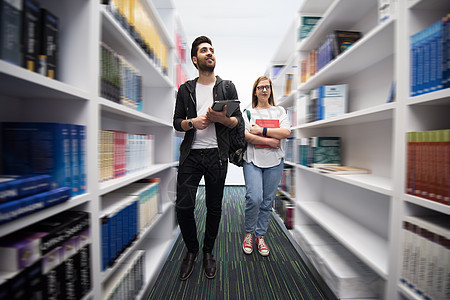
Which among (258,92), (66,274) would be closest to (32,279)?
(66,274)

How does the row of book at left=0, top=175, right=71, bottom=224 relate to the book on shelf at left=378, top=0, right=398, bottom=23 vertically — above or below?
below

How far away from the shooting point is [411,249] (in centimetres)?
79

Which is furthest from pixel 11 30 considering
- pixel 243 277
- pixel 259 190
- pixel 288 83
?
pixel 288 83

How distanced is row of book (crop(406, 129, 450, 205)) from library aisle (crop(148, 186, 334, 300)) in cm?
86

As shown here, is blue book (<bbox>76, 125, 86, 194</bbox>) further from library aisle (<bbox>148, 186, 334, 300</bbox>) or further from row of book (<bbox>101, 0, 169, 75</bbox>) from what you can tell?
library aisle (<bbox>148, 186, 334, 300</bbox>)

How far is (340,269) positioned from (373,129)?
0.95 meters

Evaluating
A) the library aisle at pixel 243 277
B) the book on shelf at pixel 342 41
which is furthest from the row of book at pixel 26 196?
the book on shelf at pixel 342 41

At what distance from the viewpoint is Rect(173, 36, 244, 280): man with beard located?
4.44 feet

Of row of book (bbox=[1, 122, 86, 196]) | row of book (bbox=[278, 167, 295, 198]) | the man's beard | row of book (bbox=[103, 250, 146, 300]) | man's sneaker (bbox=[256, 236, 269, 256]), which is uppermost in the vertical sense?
the man's beard

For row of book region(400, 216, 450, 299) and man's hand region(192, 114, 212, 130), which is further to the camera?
man's hand region(192, 114, 212, 130)

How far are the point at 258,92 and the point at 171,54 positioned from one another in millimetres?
885

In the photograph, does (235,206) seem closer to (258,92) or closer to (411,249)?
(258,92)

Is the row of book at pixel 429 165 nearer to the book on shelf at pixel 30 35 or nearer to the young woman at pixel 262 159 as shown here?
the young woman at pixel 262 159

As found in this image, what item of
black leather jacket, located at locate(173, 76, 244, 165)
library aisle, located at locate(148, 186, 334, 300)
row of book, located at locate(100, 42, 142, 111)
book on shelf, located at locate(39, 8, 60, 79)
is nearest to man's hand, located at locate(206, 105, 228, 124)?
black leather jacket, located at locate(173, 76, 244, 165)
